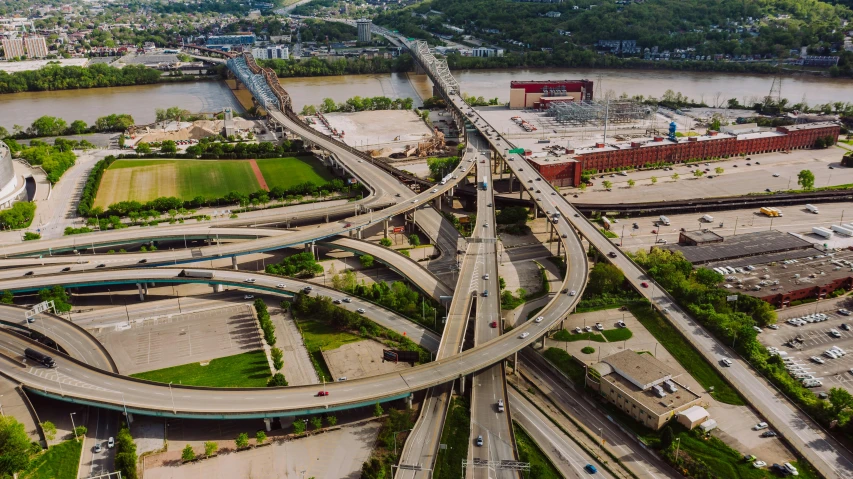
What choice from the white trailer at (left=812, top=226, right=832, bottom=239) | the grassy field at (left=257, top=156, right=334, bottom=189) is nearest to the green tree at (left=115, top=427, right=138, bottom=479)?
the grassy field at (left=257, top=156, right=334, bottom=189)

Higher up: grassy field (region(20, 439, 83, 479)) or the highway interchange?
Answer: the highway interchange

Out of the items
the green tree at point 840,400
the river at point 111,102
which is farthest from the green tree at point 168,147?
the green tree at point 840,400

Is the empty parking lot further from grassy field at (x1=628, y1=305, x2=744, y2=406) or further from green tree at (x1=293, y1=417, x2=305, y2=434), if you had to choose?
grassy field at (x1=628, y1=305, x2=744, y2=406)

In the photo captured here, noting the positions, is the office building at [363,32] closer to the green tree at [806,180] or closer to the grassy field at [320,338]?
the green tree at [806,180]

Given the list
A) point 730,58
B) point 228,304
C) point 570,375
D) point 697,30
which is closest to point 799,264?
point 570,375

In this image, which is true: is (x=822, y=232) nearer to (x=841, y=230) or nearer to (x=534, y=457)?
(x=841, y=230)

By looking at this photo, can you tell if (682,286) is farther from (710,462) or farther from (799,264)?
(710,462)

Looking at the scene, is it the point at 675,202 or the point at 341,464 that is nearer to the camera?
the point at 341,464
